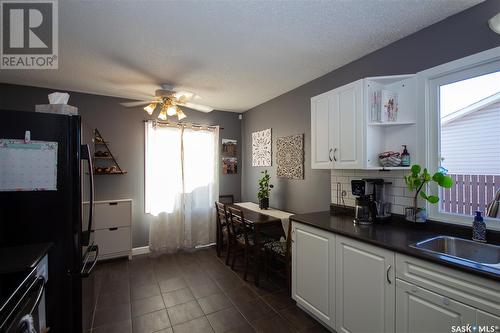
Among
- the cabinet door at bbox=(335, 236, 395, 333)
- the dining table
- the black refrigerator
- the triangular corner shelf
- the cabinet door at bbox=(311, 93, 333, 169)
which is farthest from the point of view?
the triangular corner shelf

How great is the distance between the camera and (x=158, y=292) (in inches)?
→ 102

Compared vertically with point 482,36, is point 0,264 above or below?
below

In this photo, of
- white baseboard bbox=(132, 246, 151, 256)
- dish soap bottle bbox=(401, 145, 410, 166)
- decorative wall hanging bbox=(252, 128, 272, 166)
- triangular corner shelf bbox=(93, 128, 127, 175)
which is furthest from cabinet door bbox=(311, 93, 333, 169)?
white baseboard bbox=(132, 246, 151, 256)

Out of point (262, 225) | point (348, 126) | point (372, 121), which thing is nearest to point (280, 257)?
point (262, 225)

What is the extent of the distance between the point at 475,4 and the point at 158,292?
3710 millimetres

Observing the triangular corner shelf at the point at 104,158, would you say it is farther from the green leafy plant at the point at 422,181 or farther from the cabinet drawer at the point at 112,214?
the green leafy plant at the point at 422,181

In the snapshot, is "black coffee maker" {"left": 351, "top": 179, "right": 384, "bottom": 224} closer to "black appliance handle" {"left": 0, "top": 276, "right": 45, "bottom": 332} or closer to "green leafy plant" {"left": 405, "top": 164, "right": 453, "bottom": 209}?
"green leafy plant" {"left": 405, "top": 164, "right": 453, "bottom": 209}

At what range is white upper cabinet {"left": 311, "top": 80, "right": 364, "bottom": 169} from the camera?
2066 mm

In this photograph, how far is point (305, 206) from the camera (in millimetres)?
3131

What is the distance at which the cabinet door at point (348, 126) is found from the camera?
2049mm

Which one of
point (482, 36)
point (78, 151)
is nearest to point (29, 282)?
point (78, 151)

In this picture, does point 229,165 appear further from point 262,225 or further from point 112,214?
point 112,214

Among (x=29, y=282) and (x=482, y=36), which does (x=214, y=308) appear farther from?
(x=482, y=36)

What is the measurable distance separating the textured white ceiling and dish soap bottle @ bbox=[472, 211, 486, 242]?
1459 mm
